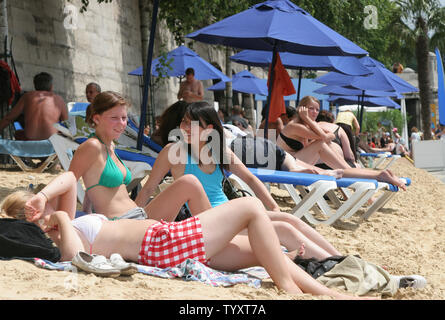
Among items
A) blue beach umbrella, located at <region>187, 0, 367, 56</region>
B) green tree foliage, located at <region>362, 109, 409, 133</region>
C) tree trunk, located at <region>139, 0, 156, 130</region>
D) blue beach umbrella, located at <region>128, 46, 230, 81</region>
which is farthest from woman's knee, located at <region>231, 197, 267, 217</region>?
green tree foliage, located at <region>362, 109, 409, 133</region>

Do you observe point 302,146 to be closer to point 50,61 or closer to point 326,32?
point 326,32

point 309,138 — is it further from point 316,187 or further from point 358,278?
point 358,278

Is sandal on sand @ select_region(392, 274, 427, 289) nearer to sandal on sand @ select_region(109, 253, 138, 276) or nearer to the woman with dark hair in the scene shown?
sandal on sand @ select_region(109, 253, 138, 276)

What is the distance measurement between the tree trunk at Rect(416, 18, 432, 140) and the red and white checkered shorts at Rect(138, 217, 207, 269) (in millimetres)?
23004

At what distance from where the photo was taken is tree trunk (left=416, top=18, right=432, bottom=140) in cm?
2506

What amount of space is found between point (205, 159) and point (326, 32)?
297cm

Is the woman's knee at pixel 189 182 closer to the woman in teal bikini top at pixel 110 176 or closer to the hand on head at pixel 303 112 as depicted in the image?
the woman in teal bikini top at pixel 110 176

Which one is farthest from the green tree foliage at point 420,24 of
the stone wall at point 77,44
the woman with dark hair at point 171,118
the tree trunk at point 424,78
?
the woman with dark hair at point 171,118

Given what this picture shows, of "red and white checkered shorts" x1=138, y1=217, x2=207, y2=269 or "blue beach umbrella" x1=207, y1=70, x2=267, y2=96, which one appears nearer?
"red and white checkered shorts" x1=138, y1=217, x2=207, y2=269

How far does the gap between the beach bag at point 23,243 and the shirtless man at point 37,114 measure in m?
4.71

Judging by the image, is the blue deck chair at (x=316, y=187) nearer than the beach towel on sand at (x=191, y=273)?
No

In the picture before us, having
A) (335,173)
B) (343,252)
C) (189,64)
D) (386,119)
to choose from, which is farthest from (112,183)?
(386,119)

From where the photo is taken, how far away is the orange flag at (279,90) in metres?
7.59

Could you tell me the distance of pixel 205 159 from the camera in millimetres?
3941
